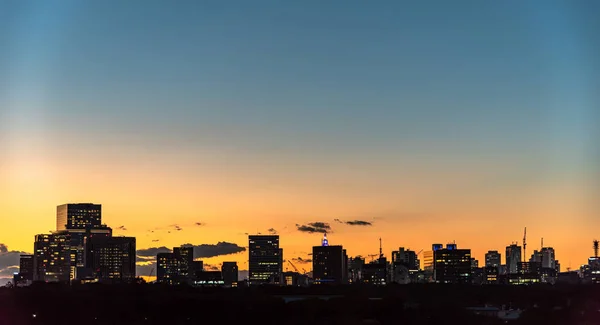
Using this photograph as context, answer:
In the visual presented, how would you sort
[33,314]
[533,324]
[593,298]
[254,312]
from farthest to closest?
[593,298]
[254,312]
[33,314]
[533,324]

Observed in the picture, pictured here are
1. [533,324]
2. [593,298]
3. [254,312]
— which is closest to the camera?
[533,324]

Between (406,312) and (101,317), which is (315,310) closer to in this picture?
(406,312)

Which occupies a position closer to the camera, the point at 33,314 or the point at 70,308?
the point at 33,314

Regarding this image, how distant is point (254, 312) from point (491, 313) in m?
44.7

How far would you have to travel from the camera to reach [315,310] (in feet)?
525

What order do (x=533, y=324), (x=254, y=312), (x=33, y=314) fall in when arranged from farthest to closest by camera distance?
(x=254, y=312) < (x=33, y=314) < (x=533, y=324)

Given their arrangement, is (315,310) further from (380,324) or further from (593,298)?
(593,298)

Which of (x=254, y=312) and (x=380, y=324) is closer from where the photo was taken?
(x=380, y=324)

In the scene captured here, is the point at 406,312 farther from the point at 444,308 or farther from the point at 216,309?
the point at 216,309

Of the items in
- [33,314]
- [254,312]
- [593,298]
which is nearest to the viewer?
[33,314]

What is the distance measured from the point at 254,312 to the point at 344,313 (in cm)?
1713

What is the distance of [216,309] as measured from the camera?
167m

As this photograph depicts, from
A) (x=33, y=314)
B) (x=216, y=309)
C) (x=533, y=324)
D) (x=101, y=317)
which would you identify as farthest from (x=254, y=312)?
(x=533, y=324)

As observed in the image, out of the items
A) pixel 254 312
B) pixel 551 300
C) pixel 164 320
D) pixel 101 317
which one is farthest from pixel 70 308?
pixel 551 300
